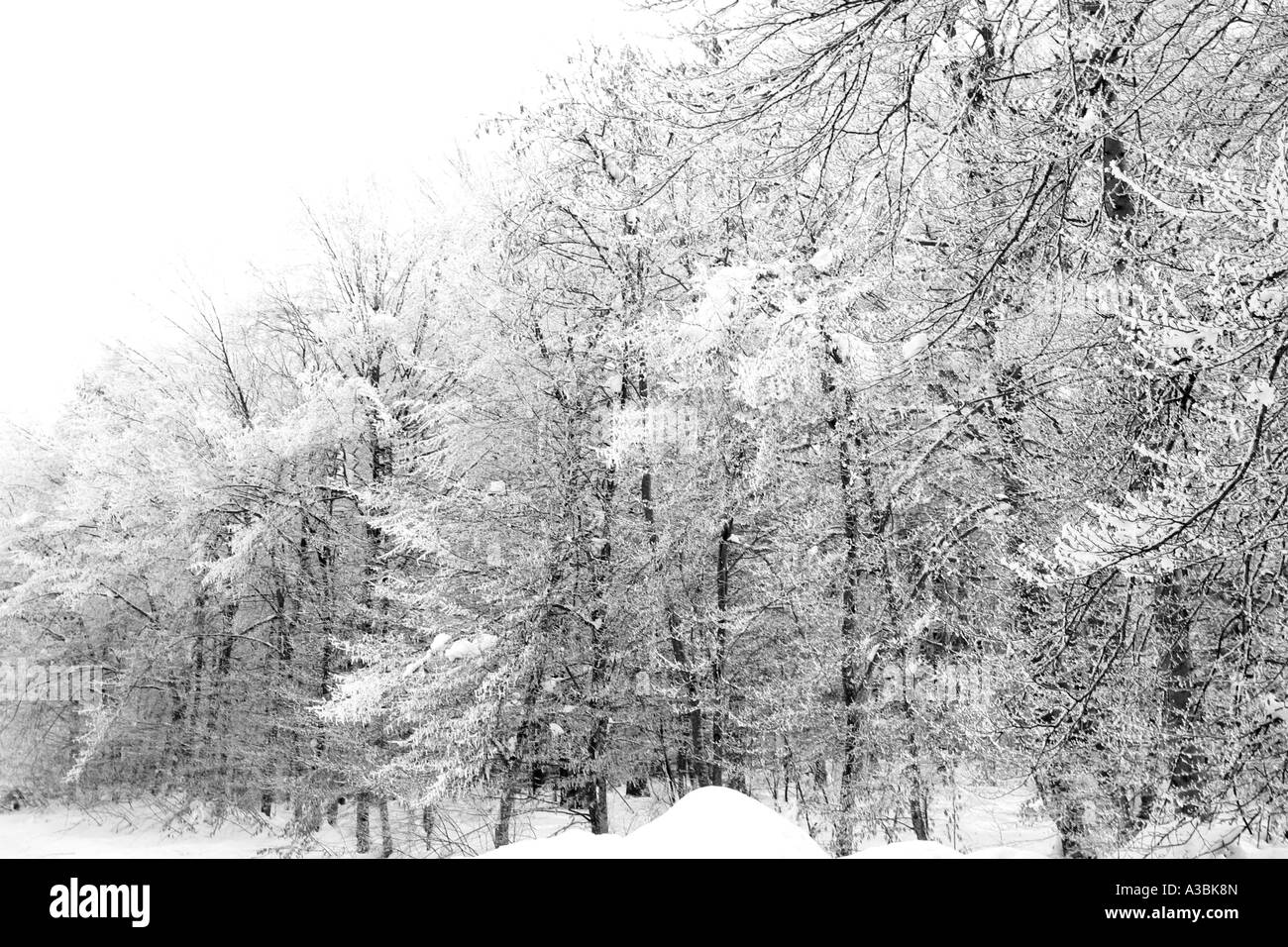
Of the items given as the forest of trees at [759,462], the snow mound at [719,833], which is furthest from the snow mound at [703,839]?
the forest of trees at [759,462]

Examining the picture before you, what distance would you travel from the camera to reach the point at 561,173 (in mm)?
10164

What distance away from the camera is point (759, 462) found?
8.55 m

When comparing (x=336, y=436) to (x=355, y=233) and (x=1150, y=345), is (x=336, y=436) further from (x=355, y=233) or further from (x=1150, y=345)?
(x=1150, y=345)

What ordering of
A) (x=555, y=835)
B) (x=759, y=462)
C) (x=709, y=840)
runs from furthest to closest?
(x=759, y=462)
(x=555, y=835)
(x=709, y=840)

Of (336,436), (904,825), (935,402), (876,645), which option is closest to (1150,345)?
(935,402)

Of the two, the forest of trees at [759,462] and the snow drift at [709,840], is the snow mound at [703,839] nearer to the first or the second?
the snow drift at [709,840]

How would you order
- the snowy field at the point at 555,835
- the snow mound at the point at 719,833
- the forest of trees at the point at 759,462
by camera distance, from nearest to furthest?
the snow mound at the point at 719,833 < the snowy field at the point at 555,835 < the forest of trees at the point at 759,462

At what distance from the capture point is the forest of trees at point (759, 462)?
3781 millimetres

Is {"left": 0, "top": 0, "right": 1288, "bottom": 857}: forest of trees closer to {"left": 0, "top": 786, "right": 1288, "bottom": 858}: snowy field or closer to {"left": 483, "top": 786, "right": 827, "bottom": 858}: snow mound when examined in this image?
{"left": 0, "top": 786, "right": 1288, "bottom": 858}: snowy field

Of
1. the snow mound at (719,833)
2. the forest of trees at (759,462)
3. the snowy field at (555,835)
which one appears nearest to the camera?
the snow mound at (719,833)

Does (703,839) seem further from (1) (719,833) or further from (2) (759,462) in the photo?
(2) (759,462)

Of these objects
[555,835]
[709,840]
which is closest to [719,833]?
[709,840]

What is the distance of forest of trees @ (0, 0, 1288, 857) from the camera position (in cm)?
378
